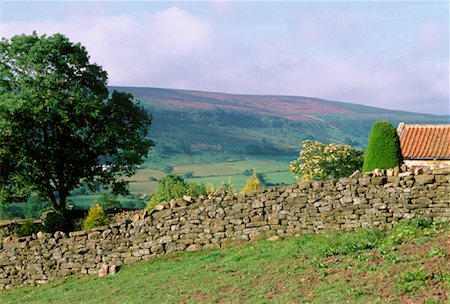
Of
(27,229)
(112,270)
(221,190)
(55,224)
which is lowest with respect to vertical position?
(55,224)

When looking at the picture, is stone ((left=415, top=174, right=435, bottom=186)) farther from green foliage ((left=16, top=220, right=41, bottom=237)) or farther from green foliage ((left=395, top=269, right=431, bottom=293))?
green foliage ((left=16, top=220, right=41, bottom=237))

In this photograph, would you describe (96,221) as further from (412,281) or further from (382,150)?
(412,281)

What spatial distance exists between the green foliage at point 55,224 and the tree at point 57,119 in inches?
133

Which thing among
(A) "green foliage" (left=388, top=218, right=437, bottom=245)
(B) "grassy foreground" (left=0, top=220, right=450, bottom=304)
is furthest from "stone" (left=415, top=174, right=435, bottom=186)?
(B) "grassy foreground" (left=0, top=220, right=450, bottom=304)

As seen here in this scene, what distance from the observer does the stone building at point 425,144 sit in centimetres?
4147

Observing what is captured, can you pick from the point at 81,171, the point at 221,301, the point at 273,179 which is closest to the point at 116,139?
the point at 81,171

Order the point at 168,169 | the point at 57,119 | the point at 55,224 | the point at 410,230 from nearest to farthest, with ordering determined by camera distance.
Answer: the point at 410,230, the point at 55,224, the point at 57,119, the point at 168,169

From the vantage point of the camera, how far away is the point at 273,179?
11988 cm

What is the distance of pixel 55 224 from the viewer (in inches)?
1367

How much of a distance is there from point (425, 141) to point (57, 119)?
2372 centimetres

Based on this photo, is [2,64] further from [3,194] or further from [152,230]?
[152,230]

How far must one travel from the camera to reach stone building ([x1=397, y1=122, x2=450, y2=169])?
41469 mm

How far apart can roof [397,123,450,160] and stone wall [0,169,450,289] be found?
21563mm

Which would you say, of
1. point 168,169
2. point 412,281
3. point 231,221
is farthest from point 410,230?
point 168,169
